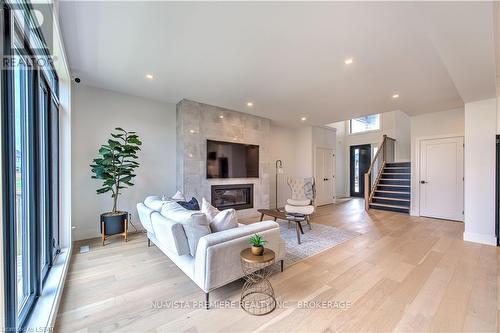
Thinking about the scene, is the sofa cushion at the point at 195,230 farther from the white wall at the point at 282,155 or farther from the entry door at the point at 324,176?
the entry door at the point at 324,176

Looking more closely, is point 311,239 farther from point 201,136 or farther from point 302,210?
point 201,136

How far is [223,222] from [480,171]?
14.6 feet

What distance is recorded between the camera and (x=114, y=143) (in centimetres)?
338

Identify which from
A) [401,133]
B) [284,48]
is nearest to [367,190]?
[401,133]

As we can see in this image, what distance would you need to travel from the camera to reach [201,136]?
15.3ft

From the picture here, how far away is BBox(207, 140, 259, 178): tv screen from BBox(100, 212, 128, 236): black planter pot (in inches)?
73.4

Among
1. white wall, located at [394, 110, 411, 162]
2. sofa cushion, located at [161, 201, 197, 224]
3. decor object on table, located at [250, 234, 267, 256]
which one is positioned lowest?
decor object on table, located at [250, 234, 267, 256]

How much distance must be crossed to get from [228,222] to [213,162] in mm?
2729

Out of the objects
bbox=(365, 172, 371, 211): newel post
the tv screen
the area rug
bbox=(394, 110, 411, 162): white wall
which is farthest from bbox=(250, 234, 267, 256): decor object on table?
bbox=(394, 110, 411, 162): white wall

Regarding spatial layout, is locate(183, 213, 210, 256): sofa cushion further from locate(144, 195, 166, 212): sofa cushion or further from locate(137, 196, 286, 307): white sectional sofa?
locate(144, 195, 166, 212): sofa cushion

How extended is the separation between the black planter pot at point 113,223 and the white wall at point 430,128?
675cm

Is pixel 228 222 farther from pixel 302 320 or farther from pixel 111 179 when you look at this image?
pixel 111 179

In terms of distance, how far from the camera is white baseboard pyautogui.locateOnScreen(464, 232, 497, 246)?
11.3 ft

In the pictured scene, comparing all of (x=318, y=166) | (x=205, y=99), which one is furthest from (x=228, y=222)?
(x=318, y=166)
